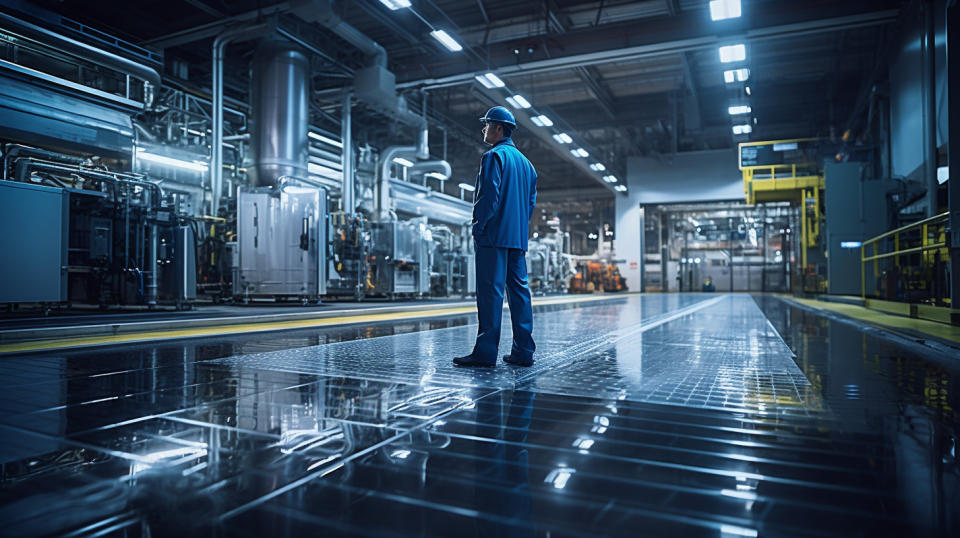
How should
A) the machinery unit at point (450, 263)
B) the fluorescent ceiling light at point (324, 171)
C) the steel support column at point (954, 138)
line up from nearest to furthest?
the steel support column at point (954, 138)
the fluorescent ceiling light at point (324, 171)
the machinery unit at point (450, 263)

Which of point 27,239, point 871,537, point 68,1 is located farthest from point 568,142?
point 871,537

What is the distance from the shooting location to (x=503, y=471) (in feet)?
4.76

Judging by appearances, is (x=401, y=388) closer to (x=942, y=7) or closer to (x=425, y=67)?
(x=942, y=7)

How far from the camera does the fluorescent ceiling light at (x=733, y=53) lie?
36.0ft

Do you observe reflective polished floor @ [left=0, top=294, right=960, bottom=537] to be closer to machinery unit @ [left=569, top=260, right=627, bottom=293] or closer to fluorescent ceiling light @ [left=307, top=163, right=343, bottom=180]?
fluorescent ceiling light @ [left=307, top=163, right=343, bottom=180]

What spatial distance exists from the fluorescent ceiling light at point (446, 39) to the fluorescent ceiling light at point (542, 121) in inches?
188

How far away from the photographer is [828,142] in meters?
17.6

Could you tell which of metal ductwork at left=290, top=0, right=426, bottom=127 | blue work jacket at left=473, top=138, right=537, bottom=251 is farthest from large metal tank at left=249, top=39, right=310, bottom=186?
blue work jacket at left=473, top=138, right=537, bottom=251

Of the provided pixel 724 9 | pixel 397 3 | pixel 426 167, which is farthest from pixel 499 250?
pixel 426 167

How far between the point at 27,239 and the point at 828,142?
20.4m

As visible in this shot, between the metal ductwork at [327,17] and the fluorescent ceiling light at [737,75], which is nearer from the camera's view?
the metal ductwork at [327,17]

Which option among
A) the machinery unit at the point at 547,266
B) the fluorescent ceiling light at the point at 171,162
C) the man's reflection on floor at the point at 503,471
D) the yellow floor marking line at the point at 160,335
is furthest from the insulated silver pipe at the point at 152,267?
the machinery unit at the point at 547,266

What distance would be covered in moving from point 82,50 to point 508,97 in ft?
28.2

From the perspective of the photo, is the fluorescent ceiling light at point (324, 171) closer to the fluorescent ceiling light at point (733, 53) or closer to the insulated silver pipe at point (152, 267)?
the insulated silver pipe at point (152, 267)
